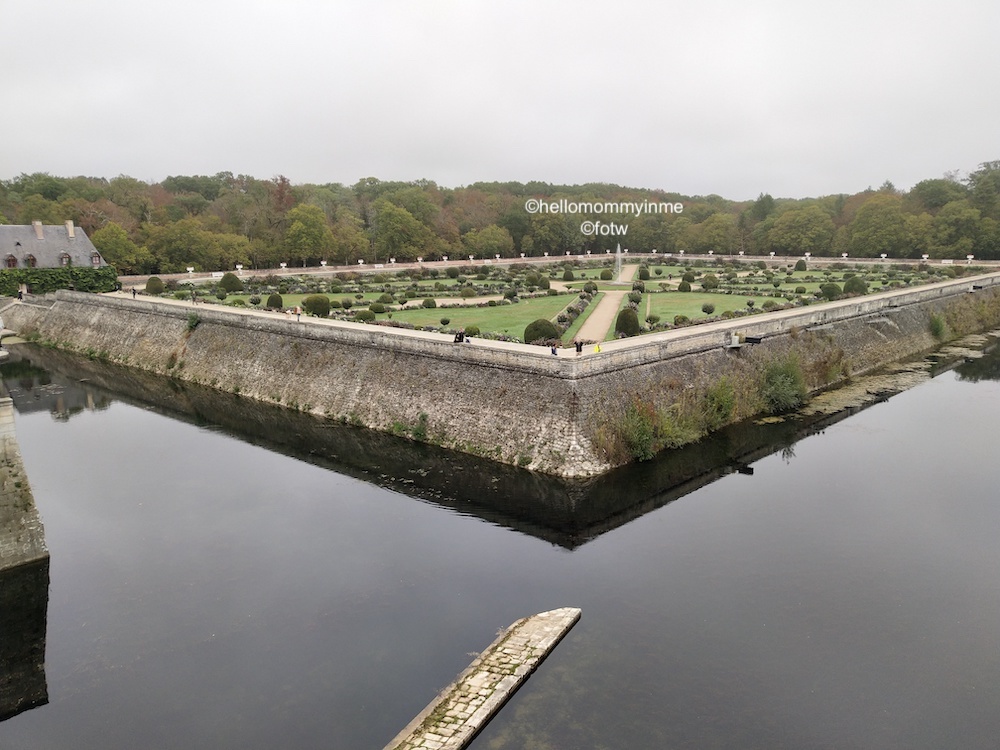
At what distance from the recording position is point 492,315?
4200 cm

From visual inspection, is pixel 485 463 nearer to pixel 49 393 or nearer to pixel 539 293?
pixel 49 393

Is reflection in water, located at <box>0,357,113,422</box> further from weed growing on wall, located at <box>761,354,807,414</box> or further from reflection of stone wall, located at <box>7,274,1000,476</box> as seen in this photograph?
weed growing on wall, located at <box>761,354,807,414</box>

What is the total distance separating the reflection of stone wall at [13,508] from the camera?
53.7 ft

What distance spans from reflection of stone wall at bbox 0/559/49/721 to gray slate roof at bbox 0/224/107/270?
45932 mm

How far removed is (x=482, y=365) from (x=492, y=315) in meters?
17.2

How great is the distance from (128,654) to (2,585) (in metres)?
5.26

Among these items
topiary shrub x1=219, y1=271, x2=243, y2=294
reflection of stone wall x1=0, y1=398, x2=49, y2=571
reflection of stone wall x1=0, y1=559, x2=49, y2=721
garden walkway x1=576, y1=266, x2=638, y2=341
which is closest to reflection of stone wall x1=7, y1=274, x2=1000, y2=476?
garden walkway x1=576, y1=266, x2=638, y2=341

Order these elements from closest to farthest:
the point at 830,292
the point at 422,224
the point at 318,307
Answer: the point at 318,307, the point at 830,292, the point at 422,224

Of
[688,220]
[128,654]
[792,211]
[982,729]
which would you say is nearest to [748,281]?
[792,211]

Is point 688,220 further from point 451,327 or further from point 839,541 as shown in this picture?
point 839,541

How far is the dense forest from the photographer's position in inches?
2707

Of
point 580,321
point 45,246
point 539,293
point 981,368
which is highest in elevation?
point 45,246

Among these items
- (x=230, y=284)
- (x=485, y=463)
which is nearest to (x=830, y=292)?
(x=485, y=463)

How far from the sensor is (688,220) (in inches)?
4067
